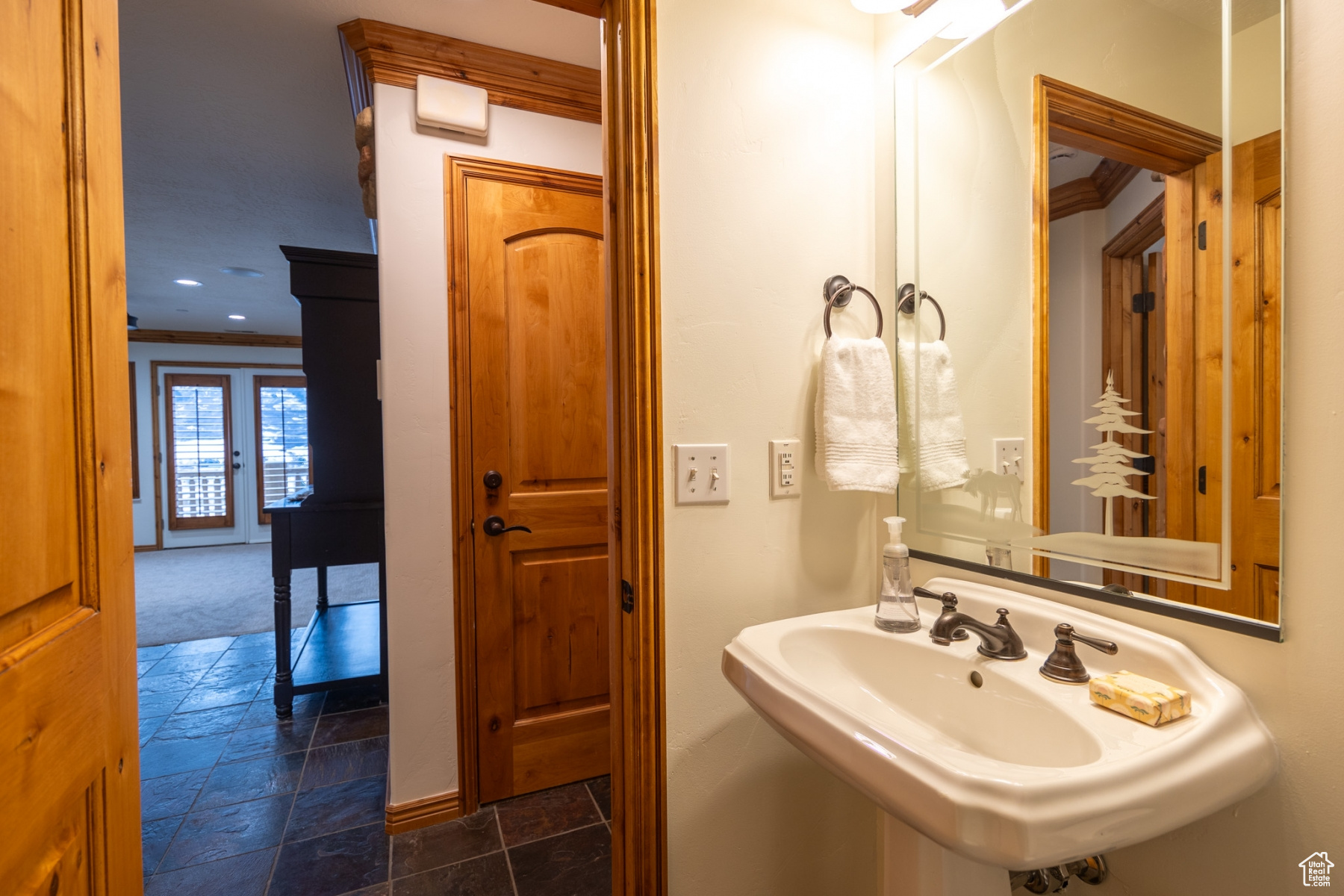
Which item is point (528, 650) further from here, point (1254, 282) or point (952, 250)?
point (1254, 282)

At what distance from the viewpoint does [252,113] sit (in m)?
2.22

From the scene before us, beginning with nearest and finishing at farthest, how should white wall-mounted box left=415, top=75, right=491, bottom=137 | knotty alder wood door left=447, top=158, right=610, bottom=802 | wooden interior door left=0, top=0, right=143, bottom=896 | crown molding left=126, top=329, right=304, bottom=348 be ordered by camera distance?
wooden interior door left=0, top=0, right=143, bottom=896, white wall-mounted box left=415, top=75, right=491, bottom=137, knotty alder wood door left=447, top=158, right=610, bottom=802, crown molding left=126, top=329, right=304, bottom=348

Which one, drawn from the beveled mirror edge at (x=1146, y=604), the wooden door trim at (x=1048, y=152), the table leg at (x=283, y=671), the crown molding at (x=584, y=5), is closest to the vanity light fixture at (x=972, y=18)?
the wooden door trim at (x=1048, y=152)

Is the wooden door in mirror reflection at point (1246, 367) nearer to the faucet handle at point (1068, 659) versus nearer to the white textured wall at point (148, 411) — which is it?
the faucet handle at point (1068, 659)

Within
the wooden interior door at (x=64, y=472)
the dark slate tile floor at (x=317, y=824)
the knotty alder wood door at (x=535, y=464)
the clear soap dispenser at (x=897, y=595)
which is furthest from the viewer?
Answer: the knotty alder wood door at (x=535, y=464)

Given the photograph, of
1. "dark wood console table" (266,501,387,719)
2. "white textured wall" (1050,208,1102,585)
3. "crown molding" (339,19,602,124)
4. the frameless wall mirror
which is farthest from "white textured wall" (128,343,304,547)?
"white textured wall" (1050,208,1102,585)

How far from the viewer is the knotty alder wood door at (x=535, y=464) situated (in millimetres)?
1884

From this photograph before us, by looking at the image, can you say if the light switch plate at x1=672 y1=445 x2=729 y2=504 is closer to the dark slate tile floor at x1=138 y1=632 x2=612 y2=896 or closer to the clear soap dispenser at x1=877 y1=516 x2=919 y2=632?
the clear soap dispenser at x1=877 y1=516 x2=919 y2=632

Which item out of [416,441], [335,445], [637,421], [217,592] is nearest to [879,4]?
[637,421]

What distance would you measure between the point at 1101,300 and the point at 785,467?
1.91 feet

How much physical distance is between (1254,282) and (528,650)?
194 centimetres

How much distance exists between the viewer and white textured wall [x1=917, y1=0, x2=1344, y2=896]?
0.68 meters

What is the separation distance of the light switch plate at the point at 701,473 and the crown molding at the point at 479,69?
1.28 m

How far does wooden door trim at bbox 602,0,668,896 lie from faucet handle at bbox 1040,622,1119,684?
61 centimetres
